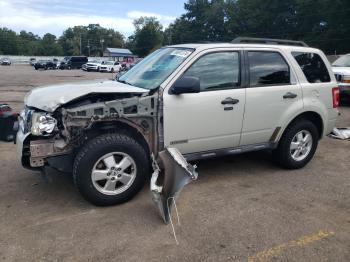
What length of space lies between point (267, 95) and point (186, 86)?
1.37 meters

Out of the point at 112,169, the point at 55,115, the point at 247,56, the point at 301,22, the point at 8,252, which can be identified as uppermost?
the point at 301,22

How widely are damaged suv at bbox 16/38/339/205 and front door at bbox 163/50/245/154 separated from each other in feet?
0.04

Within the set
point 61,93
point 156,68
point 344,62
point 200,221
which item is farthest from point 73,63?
point 200,221

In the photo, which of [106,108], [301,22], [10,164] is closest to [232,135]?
[106,108]

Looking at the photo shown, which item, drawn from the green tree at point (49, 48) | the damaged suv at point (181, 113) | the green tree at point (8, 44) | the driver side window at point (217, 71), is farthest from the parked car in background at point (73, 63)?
the green tree at point (49, 48)

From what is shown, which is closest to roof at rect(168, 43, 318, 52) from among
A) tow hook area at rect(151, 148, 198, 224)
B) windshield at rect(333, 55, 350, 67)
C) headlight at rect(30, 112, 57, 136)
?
tow hook area at rect(151, 148, 198, 224)

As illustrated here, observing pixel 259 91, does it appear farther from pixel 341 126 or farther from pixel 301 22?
pixel 301 22

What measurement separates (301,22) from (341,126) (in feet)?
151

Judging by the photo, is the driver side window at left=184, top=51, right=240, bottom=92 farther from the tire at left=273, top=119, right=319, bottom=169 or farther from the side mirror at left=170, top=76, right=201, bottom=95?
the tire at left=273, top=119, right=319, bottom=169

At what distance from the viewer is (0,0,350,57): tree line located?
43.4 m

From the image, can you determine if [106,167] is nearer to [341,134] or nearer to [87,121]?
[87,121]

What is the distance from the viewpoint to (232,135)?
189 inches

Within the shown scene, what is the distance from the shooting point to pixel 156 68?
473cm

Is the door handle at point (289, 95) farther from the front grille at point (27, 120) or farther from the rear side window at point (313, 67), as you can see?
the front grille at point (27, 120)
